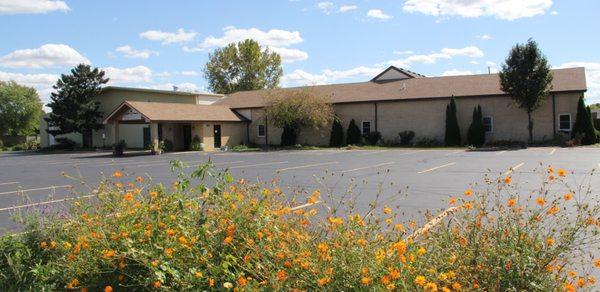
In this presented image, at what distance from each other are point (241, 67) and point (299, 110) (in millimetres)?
42952

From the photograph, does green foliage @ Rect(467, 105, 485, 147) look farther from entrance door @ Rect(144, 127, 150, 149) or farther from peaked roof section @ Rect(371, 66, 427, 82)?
entrance door @ Rect(144, 127, 150, 149)

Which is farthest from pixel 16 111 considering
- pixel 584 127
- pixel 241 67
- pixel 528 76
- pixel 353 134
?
pixel 584 127

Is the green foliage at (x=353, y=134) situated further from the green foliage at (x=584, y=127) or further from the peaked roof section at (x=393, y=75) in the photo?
the green foliage at (x=584, y=127)

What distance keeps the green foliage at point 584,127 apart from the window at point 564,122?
0.98 m

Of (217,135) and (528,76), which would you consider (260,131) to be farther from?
(528,76)

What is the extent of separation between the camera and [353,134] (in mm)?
40781

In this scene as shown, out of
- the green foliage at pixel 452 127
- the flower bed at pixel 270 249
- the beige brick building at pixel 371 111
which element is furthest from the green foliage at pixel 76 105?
the flower bed at pixel 270 249

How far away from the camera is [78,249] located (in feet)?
14.1

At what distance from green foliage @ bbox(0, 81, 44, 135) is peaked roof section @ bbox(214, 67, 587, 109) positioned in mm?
43128

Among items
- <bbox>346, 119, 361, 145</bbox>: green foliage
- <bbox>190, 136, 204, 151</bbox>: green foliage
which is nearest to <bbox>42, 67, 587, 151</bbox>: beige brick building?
<bbox>190, 136, 204, 151</bbox>: green foliage

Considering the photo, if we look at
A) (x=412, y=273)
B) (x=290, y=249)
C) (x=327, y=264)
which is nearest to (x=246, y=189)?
(x=290, y=249)

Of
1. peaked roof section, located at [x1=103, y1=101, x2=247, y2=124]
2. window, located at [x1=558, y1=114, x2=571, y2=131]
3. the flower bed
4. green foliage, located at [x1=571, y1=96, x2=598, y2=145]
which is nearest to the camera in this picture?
the flower bed

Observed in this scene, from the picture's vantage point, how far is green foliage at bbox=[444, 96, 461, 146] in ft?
119

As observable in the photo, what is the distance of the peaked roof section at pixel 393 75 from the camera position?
45375mm
